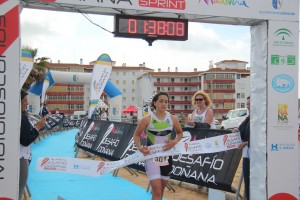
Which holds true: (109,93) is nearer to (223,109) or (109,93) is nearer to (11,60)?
(11,60)

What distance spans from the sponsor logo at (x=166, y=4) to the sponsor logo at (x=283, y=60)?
5.86ft

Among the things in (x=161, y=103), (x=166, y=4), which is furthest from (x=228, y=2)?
(x=161, y=103)

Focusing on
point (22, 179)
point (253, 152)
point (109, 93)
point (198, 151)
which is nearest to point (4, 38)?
point (22, 179)

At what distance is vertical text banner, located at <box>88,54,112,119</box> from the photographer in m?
16.9

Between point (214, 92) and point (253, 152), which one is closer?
point (253, 152)

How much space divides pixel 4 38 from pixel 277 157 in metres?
4.66

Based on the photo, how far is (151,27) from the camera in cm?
584

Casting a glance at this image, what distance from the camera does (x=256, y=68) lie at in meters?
6.69

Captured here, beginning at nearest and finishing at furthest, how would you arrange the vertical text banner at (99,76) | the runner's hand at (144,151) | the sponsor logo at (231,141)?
1. the runner's hand at (144,151)
2. the sponsor logo at (231,141)
3. the vertical text banner at (99,76)

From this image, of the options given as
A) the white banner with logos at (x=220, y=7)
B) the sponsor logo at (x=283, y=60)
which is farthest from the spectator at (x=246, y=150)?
the white banner with logos at (x=220, y=7)

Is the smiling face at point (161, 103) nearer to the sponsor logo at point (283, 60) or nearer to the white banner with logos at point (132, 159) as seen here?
the white banner with logos at point (132, 159)

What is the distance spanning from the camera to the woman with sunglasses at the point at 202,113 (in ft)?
26.1

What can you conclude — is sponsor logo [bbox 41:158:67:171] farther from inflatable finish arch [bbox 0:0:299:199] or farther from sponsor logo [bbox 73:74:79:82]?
sponsor logo [bbox 73:74:79:82]

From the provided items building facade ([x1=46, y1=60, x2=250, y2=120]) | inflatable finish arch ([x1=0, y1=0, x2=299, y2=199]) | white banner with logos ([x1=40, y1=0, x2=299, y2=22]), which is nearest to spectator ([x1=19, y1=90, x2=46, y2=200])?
white banner with logos ([x1=40, y1=0, x2=299, y2=22])
